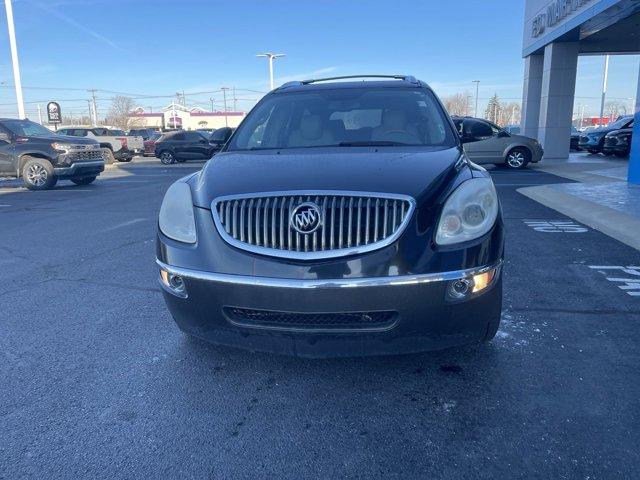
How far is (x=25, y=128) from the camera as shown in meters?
13.3

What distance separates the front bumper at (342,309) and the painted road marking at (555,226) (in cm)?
478

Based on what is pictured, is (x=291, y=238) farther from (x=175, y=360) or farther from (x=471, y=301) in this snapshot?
(x=175, y=360)

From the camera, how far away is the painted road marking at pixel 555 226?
6.85 meters

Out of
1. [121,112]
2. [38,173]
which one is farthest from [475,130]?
[121,112]

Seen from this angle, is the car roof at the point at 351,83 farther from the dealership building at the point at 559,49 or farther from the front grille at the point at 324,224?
the dealership building at the point at 559,49

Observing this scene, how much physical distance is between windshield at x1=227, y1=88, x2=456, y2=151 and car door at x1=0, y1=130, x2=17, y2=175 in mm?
11185

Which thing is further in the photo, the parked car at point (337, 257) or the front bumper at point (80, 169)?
the front bumper at point (80, 169)

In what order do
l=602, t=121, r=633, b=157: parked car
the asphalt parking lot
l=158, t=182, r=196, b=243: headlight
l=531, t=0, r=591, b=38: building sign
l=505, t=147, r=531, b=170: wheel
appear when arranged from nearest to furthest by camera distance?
the asphalt parking lot → l=158, t=182, r=196, b=243: headlight → l=531, t=0, r=591, b=38: building sign → l=505, t=147, r=531, b=170: wheel → l=602, t=121, r=633, b=157: parked car

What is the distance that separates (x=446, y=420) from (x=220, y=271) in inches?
50.8

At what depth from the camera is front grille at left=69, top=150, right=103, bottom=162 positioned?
13055 millimetres

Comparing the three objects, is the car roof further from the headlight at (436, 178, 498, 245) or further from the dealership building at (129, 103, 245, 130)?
the dealership building at (129, 103, 245, 130)

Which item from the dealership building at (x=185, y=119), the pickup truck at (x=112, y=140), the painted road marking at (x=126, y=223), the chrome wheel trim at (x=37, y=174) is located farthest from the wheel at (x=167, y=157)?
the dealership building at (x=185, y=119)

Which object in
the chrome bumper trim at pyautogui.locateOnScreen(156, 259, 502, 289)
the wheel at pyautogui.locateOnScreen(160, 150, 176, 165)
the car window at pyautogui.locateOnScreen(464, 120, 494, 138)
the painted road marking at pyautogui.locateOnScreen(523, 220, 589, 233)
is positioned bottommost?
the painted road marking at pyautogui.locateOnScreen(523, 220, 589, 233)

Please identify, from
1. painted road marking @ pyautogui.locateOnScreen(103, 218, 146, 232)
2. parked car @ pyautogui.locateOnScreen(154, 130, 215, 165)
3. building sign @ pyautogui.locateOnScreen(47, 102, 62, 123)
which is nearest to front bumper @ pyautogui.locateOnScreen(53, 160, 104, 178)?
painted road marking @ pyautogui.locateOnScreen(103, 218, 146, 232)
